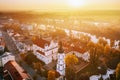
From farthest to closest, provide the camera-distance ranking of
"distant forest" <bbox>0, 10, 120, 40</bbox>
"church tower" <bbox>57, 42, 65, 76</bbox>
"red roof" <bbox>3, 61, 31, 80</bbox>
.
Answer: "distant forest" <bbox>0, 10, 120, 40</bbox> → "church tower" <bbox>57, 42, 65, 76</bbox> → "red roof" <bbox>3, 61, 31, 80</bbox>

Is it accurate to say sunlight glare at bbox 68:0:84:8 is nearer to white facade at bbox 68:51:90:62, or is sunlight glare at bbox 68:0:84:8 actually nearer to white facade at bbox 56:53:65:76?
white facade at bbox 68:51:90:62

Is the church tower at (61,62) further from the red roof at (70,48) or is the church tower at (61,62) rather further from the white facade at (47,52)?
the red roof at (70,48)

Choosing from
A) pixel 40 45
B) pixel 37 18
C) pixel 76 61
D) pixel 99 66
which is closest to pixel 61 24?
pixel 37 18

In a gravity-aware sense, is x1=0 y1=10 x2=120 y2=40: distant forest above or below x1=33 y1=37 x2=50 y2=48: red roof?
above

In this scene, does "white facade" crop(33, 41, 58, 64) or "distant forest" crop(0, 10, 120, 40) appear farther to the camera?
"distant forest" crop(0, 10, 120, 40)

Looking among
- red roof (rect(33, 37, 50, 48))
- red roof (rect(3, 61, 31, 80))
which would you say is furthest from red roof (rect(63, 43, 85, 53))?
red roof (rect(3, 61, 31, 80))

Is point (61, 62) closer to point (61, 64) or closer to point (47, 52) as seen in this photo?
point (61, 64)
